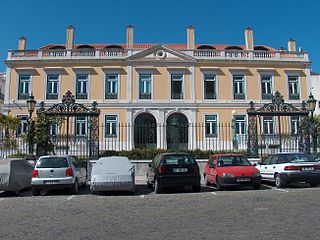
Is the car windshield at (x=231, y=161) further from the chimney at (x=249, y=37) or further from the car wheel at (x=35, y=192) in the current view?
the chimney at (x=249, y=37)

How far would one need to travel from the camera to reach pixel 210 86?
36219mm

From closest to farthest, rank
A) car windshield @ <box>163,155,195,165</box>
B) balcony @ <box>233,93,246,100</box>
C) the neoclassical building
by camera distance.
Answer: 1. car windshield @ <box>163,155,195,165</box>
2. the neoclassical building
3. balcony @ <box>233,93,246,100</box>

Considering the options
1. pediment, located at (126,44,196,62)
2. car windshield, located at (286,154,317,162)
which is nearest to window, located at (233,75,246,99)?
pediment, located at (126,44,196,62)

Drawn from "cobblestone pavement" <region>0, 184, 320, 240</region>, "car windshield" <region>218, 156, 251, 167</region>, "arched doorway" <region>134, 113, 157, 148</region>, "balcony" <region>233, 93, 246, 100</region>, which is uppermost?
"balcony" <region>233, 93, 246, 100</region>

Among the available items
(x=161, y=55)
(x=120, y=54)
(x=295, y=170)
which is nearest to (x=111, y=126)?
(x=120, y=54)

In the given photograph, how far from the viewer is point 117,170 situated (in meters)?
13.0

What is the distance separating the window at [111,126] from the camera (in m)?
34.0

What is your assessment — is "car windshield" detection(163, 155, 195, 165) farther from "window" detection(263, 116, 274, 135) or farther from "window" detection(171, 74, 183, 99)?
"window" detection(263, 116, 274, 135)

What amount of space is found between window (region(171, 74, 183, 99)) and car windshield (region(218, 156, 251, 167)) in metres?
21.4

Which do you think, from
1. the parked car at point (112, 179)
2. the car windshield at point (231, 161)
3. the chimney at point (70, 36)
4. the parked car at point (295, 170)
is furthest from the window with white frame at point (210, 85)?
the parked car at point (112, 179)

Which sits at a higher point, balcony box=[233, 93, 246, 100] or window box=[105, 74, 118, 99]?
window box=[105, 74, 118, 99]

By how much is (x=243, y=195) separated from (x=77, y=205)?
5.59 metres

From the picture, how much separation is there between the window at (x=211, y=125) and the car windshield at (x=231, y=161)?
19966 millimetres

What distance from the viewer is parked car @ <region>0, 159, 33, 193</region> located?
507 inches
